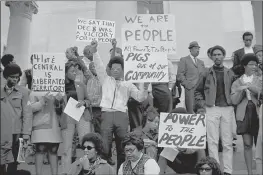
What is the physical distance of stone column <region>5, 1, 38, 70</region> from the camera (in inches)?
517

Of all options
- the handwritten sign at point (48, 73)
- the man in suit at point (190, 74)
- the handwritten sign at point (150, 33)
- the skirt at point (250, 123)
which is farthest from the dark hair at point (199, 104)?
the handwritten sign at point (48, 73)

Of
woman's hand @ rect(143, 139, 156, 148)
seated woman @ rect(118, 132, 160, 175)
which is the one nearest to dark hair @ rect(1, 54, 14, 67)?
woman's hand @ rect(143, 139, 156, 148)

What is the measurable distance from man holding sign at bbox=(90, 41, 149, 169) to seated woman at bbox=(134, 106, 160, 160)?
1.22 ft

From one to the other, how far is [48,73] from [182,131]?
213 cm

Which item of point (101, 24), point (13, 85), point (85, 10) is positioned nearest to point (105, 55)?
point (101, 24)

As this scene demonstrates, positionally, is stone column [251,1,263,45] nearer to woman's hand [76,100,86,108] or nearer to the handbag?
woman's hand [76,100,86,108]

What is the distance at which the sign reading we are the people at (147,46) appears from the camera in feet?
19.0

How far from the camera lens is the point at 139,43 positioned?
6008 millimetres

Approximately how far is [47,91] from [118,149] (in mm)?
1391

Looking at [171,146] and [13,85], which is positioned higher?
[13,85]

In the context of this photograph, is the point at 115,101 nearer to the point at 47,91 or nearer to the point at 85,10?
the point at 47,91

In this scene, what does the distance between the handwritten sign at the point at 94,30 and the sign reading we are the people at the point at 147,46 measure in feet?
1.63

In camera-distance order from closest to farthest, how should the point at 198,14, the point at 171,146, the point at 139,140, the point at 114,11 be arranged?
the point at 139,140 → the point at 171,146 → the point at 114,11 → the point at 198,14

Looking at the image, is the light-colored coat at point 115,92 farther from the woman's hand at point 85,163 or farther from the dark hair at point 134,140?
the woman's hand at point 85,163
